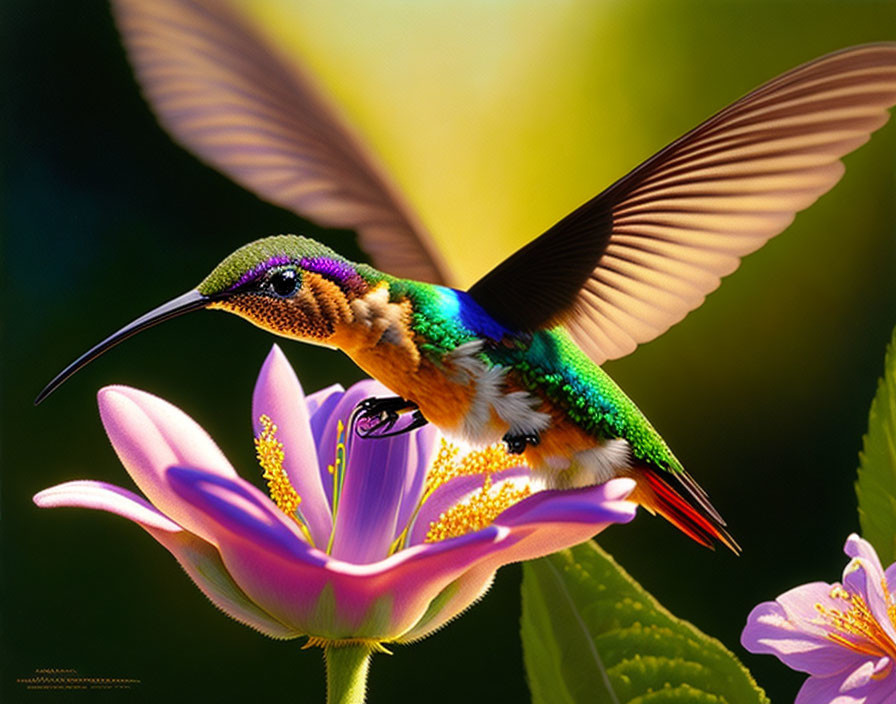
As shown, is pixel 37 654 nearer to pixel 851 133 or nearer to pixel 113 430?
pixel 113 430

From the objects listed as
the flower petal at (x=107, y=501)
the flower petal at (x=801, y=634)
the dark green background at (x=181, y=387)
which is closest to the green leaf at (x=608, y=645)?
the flower petal at (x=801, y=634)

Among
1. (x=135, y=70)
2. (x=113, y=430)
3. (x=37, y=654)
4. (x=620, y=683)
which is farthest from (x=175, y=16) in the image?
(x=37, y=654)

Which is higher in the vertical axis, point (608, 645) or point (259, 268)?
point (259, 268)

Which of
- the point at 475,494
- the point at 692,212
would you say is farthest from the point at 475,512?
the point at 692,212

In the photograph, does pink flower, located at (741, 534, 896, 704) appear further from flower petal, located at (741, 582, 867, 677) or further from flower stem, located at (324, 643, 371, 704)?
flower stem, located at (324, 643, 371, 704)

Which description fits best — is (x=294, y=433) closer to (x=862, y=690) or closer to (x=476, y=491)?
(x=476, y=491)

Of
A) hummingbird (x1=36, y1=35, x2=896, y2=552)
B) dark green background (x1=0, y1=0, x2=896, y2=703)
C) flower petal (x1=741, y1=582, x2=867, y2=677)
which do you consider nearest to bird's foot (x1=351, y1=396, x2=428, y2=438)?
hummingbird (x1=36, y1=35, x2=896, y2=552)

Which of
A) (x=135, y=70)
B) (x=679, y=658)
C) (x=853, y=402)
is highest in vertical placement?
(x=135, y=70)

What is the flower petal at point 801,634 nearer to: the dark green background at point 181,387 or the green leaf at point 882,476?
the green leaf at point 882,476
